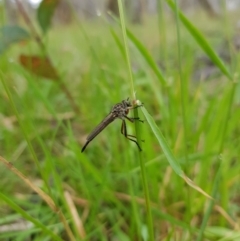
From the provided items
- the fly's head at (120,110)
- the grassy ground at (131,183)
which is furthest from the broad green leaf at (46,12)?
the fly's head at (120,110)

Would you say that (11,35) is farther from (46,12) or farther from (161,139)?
(161,139)

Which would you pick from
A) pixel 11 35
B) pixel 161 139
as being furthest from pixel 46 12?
pixel 161 139

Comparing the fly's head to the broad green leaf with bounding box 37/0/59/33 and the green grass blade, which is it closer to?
the green grass blade

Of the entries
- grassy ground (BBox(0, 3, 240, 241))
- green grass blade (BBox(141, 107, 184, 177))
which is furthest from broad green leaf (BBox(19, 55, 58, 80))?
green grass blade (BBox(141, 107, 184, 177))

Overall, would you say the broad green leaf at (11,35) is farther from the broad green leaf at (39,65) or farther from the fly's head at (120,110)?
the fly's head at (120,110)

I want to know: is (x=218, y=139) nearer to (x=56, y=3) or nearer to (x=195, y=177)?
(x=195, y=177)
